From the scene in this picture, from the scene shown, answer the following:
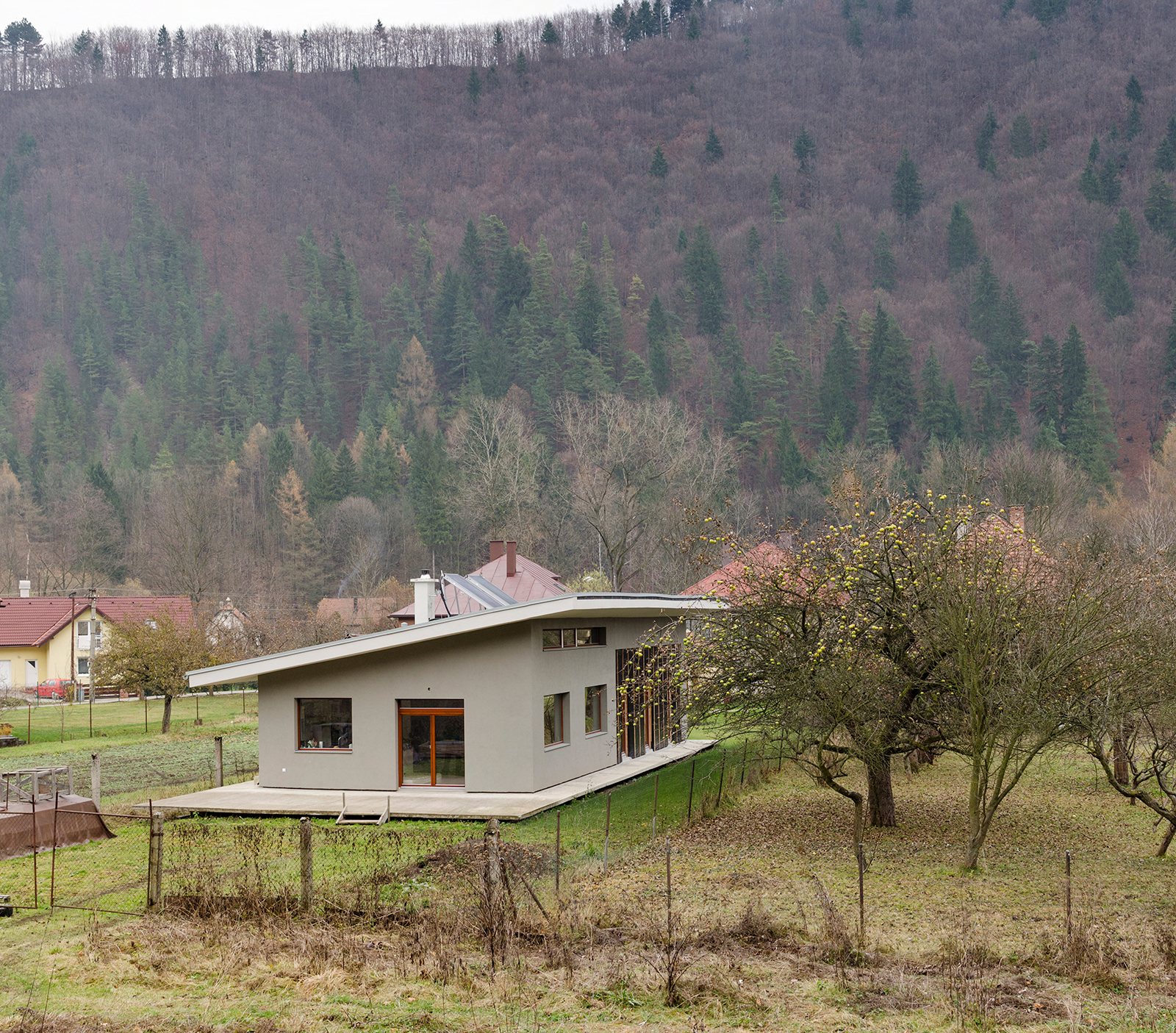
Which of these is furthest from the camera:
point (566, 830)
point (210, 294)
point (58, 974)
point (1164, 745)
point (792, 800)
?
point (210, 294)

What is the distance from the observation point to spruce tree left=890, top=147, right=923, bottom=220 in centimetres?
15075

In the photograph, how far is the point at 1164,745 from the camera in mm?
14594

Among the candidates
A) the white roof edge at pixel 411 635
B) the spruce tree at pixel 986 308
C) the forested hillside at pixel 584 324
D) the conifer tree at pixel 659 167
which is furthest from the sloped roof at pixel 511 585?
the conifer tree at pixel 659 167

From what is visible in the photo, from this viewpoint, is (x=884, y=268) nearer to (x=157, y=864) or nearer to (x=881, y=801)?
(x=881, y=801)

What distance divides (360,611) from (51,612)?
56.7 feet

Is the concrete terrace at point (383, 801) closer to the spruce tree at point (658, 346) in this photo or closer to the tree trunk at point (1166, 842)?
the tree trunk at point (1166, 842)

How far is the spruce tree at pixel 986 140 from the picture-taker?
162 metres

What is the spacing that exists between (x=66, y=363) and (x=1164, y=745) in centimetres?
14924

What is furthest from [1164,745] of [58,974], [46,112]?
[46,112]

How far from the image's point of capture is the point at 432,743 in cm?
2358

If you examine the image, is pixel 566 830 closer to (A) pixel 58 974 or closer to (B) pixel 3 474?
(A) pixel 58 974

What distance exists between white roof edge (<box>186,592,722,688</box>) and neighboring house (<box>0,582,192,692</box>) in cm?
3702

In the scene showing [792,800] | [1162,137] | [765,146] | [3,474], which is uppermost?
[765,146]

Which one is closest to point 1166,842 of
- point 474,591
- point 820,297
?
point 474,591
